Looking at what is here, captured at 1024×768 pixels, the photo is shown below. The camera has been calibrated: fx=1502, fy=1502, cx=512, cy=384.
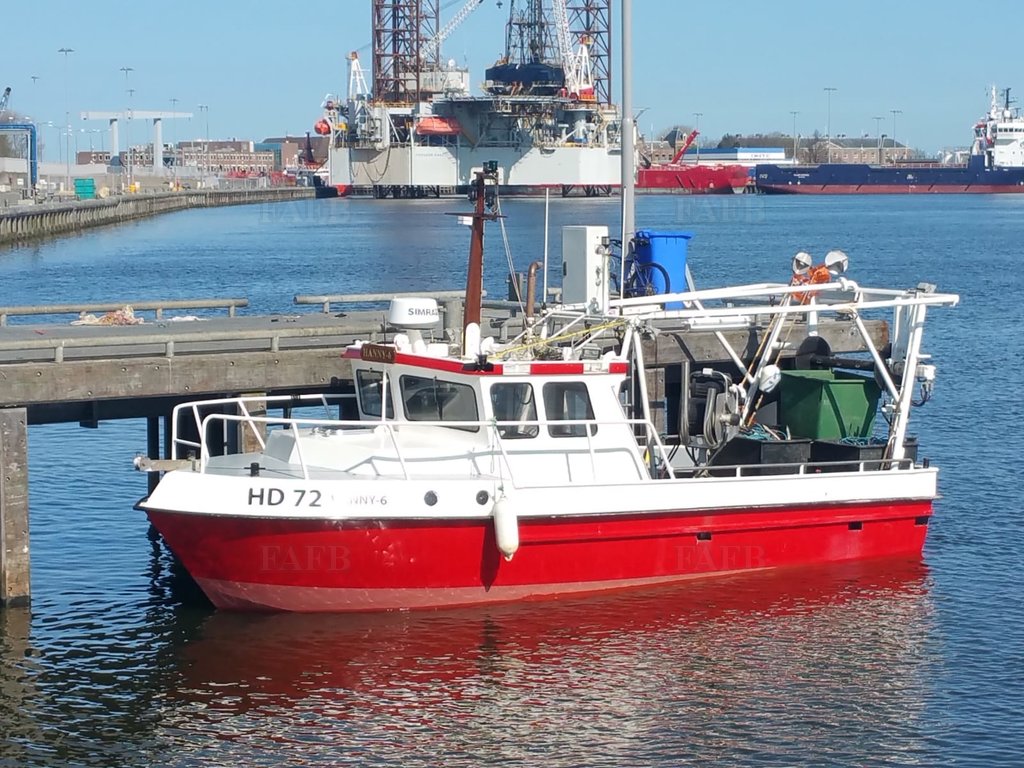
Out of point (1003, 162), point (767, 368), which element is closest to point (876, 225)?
point (1003, 162)

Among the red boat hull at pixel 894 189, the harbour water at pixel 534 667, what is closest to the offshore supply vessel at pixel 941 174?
the red boat hull at pixel 894 189

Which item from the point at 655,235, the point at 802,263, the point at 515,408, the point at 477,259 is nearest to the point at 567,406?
the point at 515,408

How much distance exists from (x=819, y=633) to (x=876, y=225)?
111155mm

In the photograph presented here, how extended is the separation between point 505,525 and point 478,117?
142 m

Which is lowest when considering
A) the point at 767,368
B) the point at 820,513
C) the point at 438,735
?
the point at 438,735

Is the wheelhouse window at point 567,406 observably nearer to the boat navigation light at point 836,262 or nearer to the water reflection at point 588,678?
the water reflection at point 588,678

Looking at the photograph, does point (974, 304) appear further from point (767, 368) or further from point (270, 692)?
point (270, 692)

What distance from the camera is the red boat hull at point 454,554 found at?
1727cm

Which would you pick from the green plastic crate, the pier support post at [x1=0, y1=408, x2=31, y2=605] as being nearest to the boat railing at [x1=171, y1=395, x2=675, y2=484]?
the pier support post at [x1=0, y1=408, x2=31, y2=605]

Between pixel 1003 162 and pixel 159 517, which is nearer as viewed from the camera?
pixel 159 517

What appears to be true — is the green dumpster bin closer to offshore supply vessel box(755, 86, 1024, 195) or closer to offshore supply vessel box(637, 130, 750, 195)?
offshore supply vessel box(637, 130, 750, 195)

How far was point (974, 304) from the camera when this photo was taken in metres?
56.8

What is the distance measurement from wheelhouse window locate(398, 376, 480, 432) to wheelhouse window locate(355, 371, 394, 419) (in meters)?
0.45

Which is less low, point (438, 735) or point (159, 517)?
point (159, 517)
